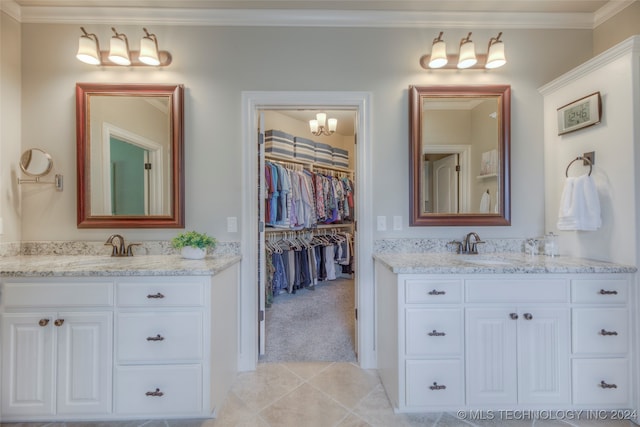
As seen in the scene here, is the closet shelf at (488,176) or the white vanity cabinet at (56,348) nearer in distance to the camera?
the white vanity cabinet at (56,348)

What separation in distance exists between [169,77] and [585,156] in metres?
3.05

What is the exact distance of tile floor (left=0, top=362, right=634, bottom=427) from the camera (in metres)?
1.70

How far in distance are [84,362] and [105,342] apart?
159mm

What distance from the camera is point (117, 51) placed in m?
2.12

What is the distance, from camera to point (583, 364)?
1729 millimetres

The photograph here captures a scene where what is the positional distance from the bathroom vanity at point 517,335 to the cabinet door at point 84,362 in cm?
168

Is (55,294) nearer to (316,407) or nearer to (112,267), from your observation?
(112,267)

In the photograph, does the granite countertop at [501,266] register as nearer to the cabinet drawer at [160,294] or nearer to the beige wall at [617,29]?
the cabinet drawer at [160,294]

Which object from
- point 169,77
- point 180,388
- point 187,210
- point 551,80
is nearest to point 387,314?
point 180,388

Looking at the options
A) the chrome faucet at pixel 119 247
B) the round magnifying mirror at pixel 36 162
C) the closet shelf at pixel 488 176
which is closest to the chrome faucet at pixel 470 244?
the closet shelf at pixel 488 176

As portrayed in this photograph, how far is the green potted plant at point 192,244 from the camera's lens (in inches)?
78.7

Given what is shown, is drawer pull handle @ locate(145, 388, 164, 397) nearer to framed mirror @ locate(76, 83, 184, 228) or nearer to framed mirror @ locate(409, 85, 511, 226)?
framed mirror @ locate(76, 83, 184, 228)

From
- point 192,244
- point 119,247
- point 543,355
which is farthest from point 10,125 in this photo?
point 543,355

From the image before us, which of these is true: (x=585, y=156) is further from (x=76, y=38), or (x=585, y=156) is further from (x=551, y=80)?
(x=76, y=38)
